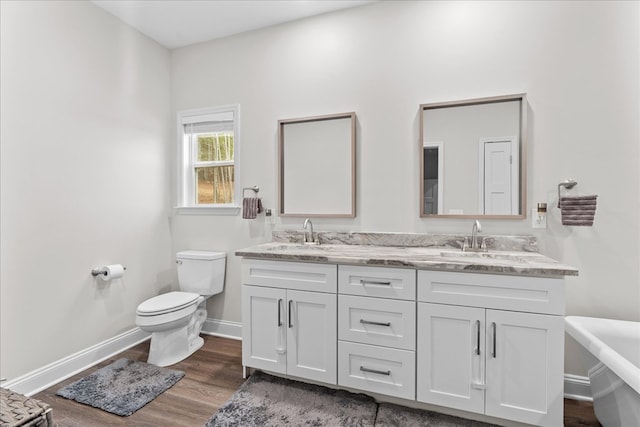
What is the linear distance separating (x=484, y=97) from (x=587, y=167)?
0.74m

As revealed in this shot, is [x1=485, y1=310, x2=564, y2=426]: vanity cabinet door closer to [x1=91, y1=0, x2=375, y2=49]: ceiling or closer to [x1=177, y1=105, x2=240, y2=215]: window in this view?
[x1=177, y1=105, x2=240, y2=215]: window

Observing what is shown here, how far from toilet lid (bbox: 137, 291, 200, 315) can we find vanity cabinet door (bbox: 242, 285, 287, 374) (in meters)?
0.60

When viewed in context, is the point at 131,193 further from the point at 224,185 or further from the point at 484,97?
the point at 484,97

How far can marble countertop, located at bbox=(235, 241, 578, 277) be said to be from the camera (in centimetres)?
148

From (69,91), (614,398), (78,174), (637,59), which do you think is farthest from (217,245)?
(637,59)

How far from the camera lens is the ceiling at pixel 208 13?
2.28 m

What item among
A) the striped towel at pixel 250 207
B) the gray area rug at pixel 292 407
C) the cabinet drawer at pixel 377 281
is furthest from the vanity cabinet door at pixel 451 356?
the striped towel at pixel 250 207

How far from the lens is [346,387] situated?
1832 millimetres

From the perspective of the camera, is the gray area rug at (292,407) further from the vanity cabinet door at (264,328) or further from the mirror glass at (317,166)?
the mirror glass at (317,166)

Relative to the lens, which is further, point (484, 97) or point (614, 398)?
point (484, 97)

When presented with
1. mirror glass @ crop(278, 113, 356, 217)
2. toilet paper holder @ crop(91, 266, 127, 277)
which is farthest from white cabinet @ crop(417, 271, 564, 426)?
toilet paper holder @ crop(91, 266, 127, 277)

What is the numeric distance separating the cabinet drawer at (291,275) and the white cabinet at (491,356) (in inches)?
20.8

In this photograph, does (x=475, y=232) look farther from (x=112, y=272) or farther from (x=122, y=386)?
(x=112, y=272)

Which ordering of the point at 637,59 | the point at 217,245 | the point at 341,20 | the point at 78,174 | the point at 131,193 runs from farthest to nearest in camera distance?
the point at 217,245, the point at 131,193, the point at 341,20, the point at 78,174, the point at 637,59
